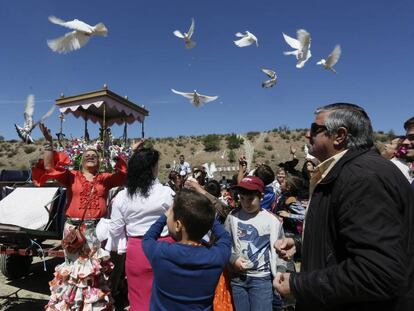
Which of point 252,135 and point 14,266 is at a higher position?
point 252,135

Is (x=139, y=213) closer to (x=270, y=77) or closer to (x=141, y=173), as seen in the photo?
(x=141, y=173)

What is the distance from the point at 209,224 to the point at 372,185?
112cm

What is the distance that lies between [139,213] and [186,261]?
3.60 ft

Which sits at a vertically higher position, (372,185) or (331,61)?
(331,61)

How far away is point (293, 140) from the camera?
1795 inches

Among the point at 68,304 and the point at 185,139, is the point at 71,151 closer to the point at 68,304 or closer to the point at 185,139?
the point at 68,304

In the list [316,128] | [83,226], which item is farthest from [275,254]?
[83,226]

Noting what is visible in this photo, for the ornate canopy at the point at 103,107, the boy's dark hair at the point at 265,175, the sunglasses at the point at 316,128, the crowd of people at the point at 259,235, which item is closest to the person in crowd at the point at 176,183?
the ornate canopy at the point at 103,107

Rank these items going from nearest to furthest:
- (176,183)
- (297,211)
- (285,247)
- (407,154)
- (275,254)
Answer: (285,247)
(275,254)
(407,154)
(297,211)
(176,183)

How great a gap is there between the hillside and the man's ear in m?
33.0

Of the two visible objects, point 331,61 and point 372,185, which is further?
point 331,61

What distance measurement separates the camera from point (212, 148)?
44.3 m

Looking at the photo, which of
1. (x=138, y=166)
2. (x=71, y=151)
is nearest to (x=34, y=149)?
(x=71, y=151)

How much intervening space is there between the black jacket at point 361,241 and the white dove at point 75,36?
3.99 meters
